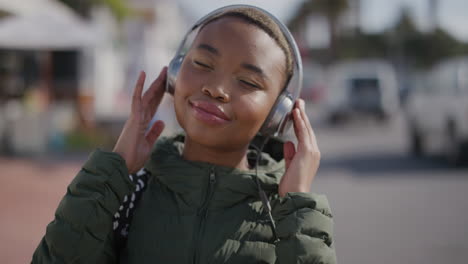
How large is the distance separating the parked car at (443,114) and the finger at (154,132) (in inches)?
351

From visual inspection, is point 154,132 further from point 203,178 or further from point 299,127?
point 299,127

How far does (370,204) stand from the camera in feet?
24.5

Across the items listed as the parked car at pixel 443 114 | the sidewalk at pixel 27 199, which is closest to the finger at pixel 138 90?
the sidewalk at pixel 27 199

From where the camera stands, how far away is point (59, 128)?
39.0ft

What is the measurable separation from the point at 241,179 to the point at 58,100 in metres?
15.6

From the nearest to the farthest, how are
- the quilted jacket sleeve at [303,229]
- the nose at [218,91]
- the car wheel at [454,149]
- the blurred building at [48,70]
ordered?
the quilted jacket sleeve at [303,229], the nose at [218,91], the car wheel at [454,149], the blurred building at [48,70]

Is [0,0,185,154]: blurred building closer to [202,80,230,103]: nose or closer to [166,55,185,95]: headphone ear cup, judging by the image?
[166,55,185,95]: headphone ear cup

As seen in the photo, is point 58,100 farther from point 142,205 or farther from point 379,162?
point 142,205

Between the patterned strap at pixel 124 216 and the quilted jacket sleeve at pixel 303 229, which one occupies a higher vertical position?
the quilted jacket sleeve at pixel 303 229

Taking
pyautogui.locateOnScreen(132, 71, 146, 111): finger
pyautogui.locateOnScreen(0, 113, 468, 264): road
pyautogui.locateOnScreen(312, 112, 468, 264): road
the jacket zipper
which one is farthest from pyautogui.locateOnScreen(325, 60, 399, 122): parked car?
the jacket zipper

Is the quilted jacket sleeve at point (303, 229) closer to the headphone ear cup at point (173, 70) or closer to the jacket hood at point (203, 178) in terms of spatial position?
the jacket hood at point (203, 178)

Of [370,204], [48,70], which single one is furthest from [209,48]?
[48,70]

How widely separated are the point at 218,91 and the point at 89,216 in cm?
59

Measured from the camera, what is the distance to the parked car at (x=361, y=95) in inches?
762
